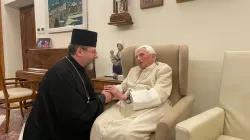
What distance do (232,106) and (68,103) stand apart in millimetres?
1264

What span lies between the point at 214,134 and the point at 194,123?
1.04ft

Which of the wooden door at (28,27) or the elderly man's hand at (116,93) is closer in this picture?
the elderly man's hand at (116,93)

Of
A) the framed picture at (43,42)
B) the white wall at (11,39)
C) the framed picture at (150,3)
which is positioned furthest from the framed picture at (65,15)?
the white wall at (11,39)

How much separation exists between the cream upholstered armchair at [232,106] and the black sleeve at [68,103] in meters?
0.85

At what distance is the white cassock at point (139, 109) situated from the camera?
1.52 meters

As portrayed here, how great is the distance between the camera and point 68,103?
154cm

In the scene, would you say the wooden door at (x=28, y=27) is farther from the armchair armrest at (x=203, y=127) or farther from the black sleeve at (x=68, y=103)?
the armchair armrest at (x=203, y=127)

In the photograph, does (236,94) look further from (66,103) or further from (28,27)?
(28,27)

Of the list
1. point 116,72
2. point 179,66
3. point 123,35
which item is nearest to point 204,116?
point 179,66

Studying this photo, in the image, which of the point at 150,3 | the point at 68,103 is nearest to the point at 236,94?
the point at 68,103

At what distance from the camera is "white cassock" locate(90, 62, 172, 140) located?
1518 millimetres

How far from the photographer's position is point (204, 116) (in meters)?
1.43

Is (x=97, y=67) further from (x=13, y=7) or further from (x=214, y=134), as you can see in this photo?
(x=13, y=7)

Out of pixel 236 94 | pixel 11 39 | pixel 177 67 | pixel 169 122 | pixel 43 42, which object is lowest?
pixel 169 122
